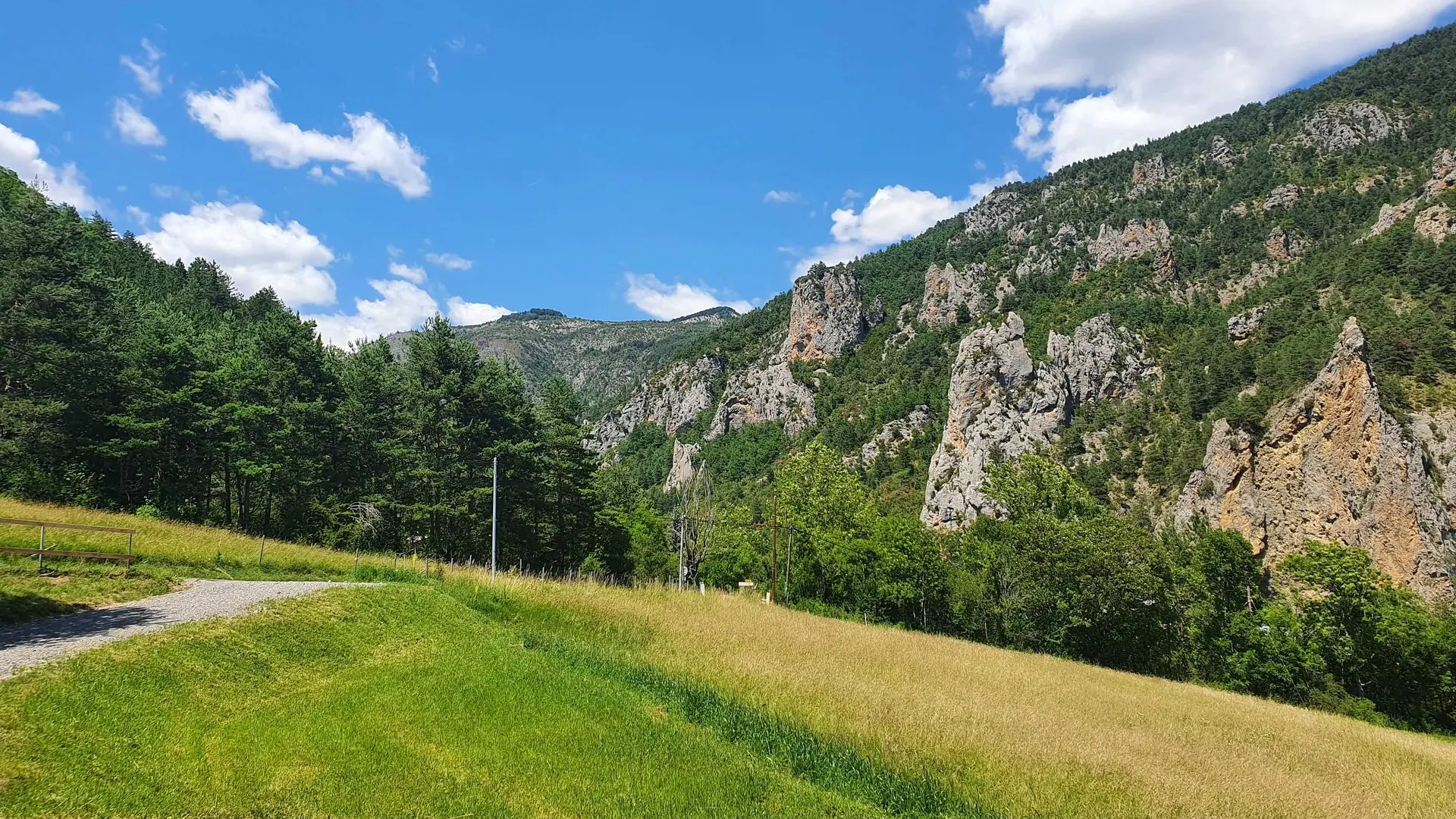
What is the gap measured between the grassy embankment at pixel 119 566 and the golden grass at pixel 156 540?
32 millimetres

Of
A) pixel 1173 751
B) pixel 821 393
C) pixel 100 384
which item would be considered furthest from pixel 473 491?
pixel 821 393

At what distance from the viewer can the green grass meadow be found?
20.5ft

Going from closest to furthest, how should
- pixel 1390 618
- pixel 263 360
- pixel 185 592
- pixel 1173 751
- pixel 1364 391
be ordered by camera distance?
pixel 1173 751, pixel 185 592, pixel 1390 618, pixel 263 360, pixel 1364 391

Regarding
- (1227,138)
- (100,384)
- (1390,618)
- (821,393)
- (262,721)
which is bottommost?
(1390,618)

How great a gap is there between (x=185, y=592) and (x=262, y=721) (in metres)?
9.14

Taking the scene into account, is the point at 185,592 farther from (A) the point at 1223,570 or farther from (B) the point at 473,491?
(A) the point at 1223,570

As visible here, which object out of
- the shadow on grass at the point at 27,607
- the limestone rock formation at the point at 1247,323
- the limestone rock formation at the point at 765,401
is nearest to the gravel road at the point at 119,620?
the shadow on grass at the point at 27,607

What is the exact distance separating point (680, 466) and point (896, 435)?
4234 centimetres

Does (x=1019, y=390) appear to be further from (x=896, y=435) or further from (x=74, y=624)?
(x=74, y=624)

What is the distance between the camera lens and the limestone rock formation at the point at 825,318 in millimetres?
151250

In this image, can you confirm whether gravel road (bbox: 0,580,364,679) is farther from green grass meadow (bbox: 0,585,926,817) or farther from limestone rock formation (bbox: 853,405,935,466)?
limestone rock formation (bbox: 853,405,935,466)

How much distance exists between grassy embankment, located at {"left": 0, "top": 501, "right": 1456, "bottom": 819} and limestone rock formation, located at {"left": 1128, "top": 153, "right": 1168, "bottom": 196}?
143036 mm

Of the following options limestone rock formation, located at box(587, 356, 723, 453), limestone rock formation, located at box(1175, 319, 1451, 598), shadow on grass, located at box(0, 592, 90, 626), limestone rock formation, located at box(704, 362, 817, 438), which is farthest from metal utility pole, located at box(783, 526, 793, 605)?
limestone rock formation, located at box(587, 356, 723, 453)

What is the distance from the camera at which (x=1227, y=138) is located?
440 ft
